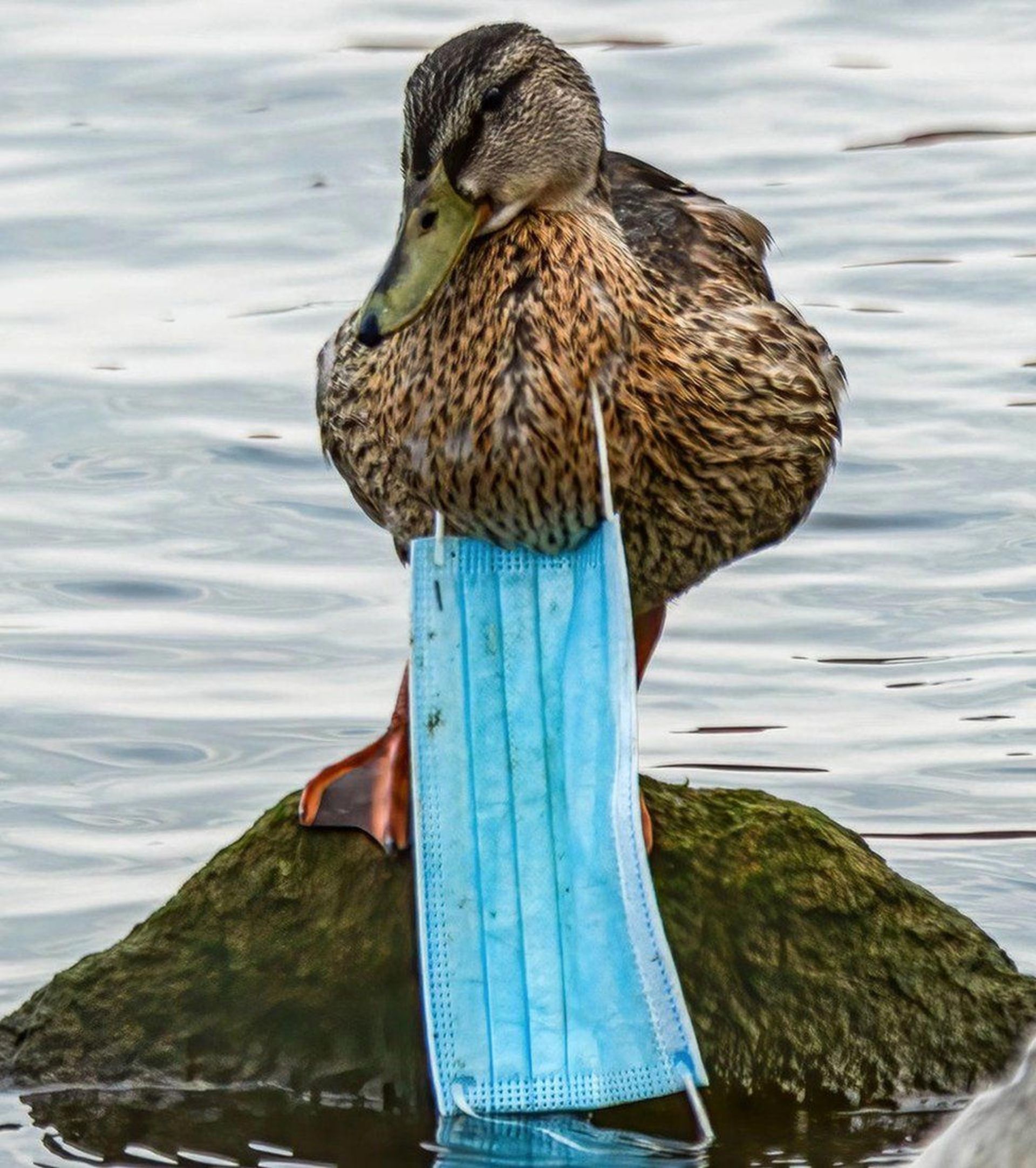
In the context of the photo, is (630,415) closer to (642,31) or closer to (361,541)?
(361,541)

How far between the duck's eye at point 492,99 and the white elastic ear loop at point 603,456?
22.7 inches

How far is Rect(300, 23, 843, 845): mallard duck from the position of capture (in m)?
5.95

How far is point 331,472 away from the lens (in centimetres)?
1047

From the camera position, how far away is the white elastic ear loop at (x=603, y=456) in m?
6.01

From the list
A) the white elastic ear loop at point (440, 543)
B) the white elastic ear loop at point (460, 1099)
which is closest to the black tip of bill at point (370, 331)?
the white elastic ear loop at point (440, 543)

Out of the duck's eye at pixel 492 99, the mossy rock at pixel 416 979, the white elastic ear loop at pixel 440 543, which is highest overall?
the duck's eye at pixel 492 99

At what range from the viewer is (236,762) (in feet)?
27.0

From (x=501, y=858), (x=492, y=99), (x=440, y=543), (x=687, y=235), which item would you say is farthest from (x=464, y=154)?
(x=501, y=858)

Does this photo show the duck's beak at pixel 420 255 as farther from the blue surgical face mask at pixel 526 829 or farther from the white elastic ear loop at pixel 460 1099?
the white elastic ear loop at pixel 460 1099

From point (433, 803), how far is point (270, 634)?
3043 millimetres

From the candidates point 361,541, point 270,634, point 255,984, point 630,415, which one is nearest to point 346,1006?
point 255,984

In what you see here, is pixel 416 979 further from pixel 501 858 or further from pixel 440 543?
pixel 440 543

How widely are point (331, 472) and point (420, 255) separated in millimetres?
4574

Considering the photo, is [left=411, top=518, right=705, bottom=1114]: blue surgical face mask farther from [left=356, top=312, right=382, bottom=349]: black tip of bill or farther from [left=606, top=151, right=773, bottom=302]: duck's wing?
[left=606, top=151, right=773, bottom=302]: duck's wing
